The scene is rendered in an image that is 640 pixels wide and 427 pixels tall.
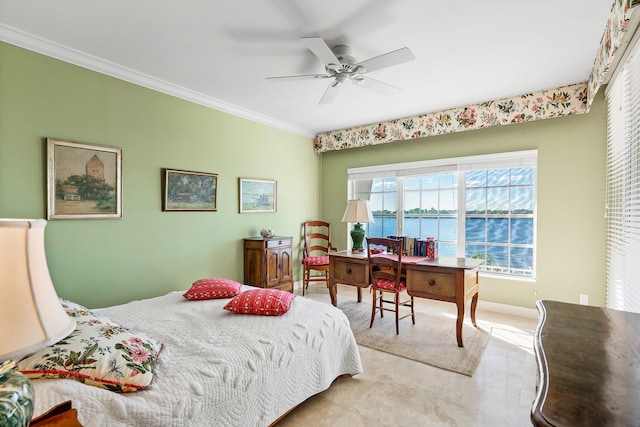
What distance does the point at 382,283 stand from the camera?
322 centimetres


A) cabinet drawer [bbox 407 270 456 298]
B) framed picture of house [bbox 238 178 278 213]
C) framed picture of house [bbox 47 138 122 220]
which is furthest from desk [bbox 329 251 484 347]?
framed picture of house [bbox 47 138 122 220]

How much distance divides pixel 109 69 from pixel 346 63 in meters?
2.19

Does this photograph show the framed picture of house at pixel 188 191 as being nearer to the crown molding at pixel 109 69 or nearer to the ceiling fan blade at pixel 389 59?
the crown molding at pixel 109 69

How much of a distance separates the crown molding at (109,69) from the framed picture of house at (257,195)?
892 millimetres

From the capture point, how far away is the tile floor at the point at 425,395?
6.09 ft

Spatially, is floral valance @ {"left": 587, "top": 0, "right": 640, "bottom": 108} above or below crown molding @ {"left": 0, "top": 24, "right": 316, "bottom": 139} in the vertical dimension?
below

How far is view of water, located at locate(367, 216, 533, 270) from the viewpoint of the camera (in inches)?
149

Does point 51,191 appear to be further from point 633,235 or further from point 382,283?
point 633,235

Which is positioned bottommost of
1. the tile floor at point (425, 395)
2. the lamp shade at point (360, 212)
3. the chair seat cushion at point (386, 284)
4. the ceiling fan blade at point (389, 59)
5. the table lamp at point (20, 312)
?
the tile floor at point (425, 395)

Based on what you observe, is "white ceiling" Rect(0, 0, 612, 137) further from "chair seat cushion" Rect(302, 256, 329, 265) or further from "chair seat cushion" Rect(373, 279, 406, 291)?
"chair seat cushion" Rect(302, 256, 329, 265)

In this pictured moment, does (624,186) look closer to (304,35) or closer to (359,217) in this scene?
(359,217)

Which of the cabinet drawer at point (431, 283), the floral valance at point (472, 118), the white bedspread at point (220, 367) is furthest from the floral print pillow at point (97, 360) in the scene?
the floral valance at point (472, 118)

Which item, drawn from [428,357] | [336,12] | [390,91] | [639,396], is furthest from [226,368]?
[390,91]

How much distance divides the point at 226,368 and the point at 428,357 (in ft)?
6.16
